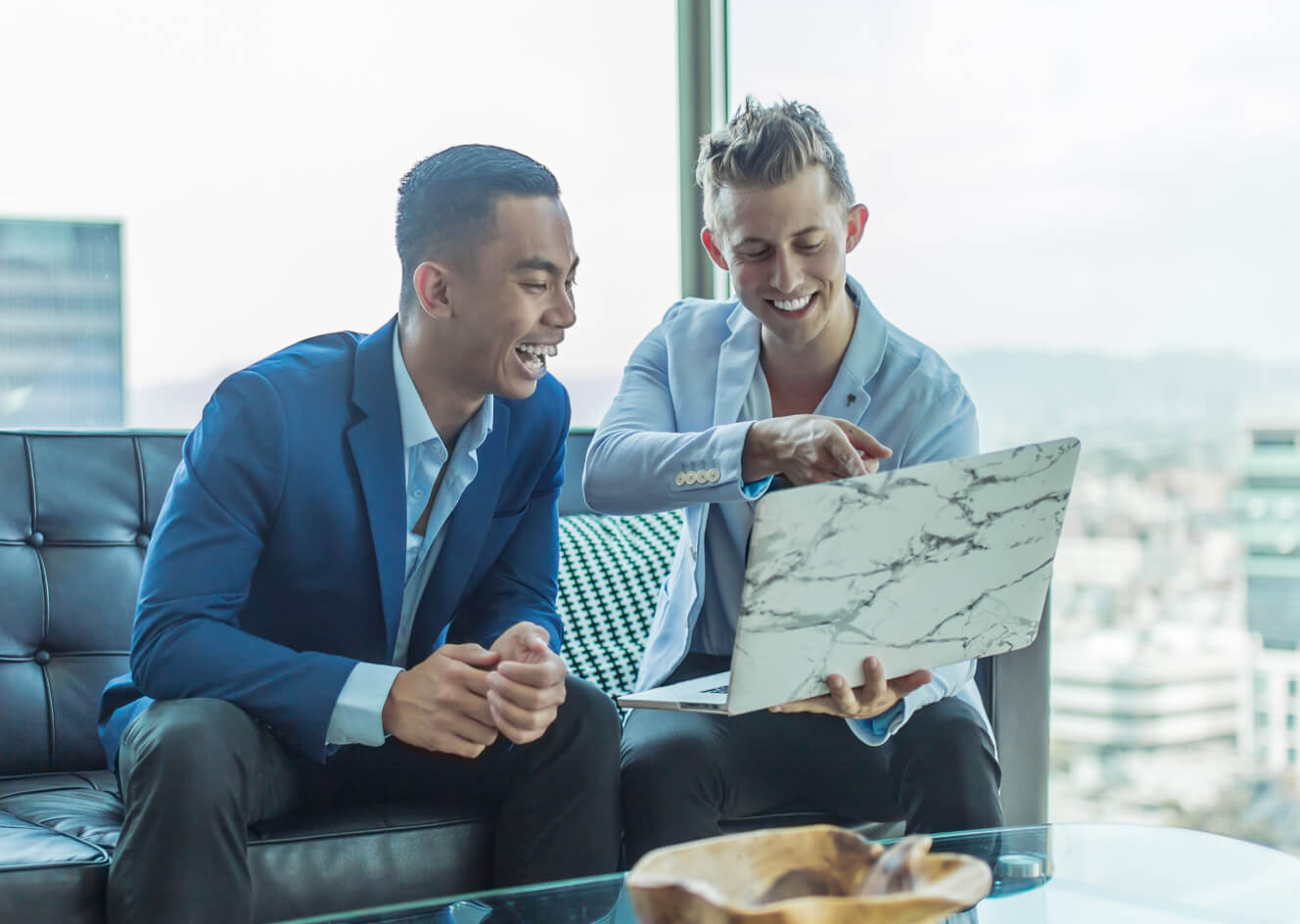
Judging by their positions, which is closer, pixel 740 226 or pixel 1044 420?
pixel 740 226

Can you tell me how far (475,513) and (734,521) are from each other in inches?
14.1

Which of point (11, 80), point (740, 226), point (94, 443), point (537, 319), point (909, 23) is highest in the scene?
point (909, 23)

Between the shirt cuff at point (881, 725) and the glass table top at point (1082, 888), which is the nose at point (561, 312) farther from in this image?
the glass table top at point (1082, 888)

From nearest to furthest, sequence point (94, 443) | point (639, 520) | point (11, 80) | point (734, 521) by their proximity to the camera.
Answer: point (734, 521)
point (94, 443)
point (639, 520)
point (11, 80)

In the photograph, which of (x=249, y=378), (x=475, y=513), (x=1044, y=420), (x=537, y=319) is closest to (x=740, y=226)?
(x=537, y=319)

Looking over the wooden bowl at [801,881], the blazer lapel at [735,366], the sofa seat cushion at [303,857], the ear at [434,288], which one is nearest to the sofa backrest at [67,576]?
the sofa seat cushion at [303,857]

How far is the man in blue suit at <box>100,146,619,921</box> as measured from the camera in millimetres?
1273

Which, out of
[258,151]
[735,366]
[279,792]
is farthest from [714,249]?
[258,151]

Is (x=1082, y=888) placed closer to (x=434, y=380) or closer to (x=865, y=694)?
(x=865, y=694)

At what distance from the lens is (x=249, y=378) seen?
146 centimetres

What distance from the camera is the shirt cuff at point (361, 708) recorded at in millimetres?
1308

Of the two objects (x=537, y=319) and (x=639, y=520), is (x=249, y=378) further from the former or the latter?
(x=639, y=520)

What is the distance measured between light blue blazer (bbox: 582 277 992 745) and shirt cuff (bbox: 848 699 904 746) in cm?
9

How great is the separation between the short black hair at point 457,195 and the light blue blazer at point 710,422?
332mm
